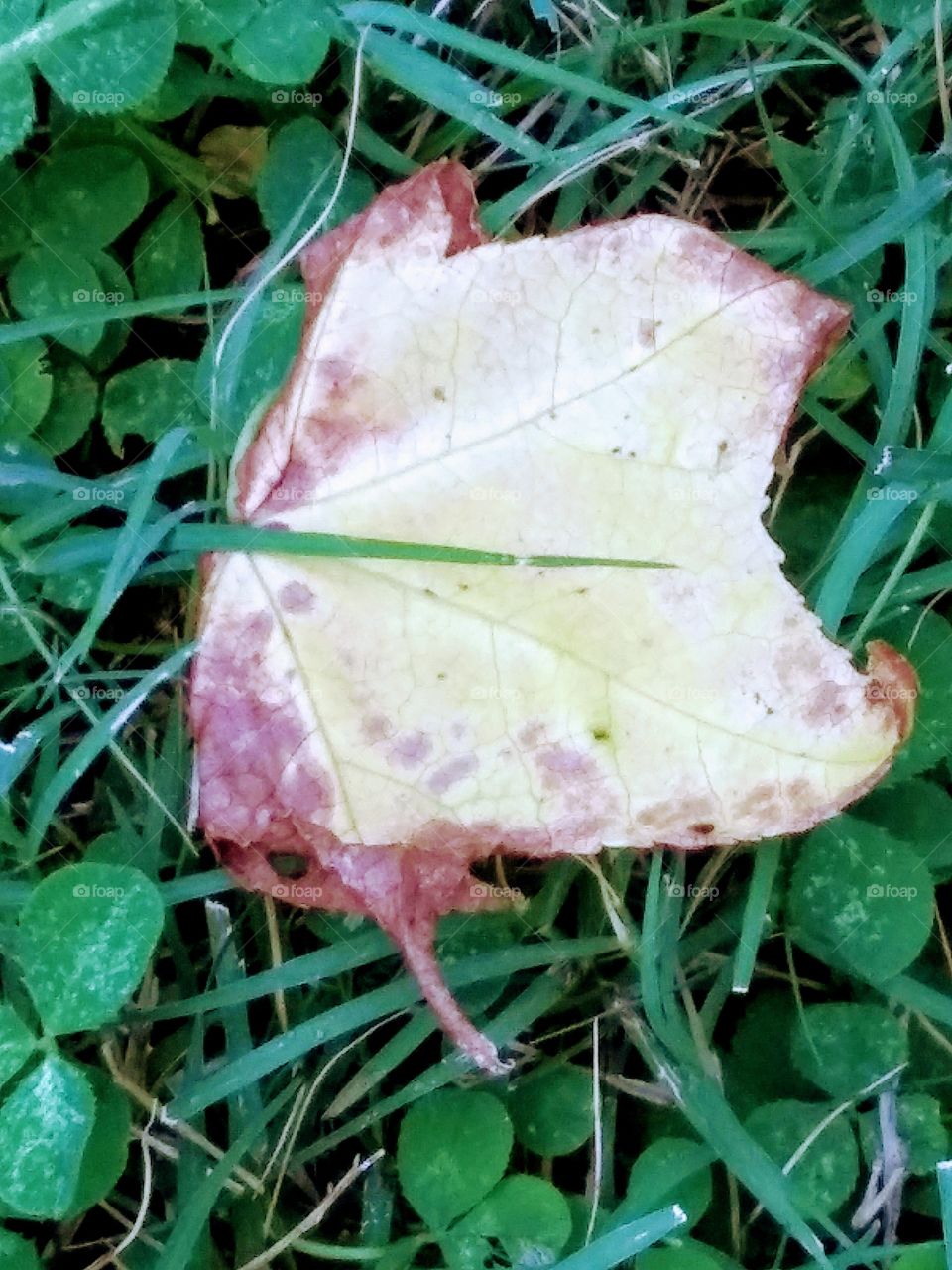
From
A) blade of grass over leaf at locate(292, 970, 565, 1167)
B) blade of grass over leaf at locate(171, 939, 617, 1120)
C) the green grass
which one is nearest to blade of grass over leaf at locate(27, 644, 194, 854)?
the green grass

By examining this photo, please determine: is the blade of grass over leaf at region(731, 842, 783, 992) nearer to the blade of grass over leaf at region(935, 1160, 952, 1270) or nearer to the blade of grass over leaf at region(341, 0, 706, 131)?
the blade of grass over leaf at region(935, 1160, 952, 1270)

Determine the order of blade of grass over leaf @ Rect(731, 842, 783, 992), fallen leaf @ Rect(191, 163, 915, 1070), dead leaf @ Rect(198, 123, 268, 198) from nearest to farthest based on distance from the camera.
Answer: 1. fallen leaf @ Rect(191, 163, 915, 1070)
2. blade of grass over leaf @ Rect(731, 842, 783, 992)
3. dead leaf @ Rect(198, 123, 268, 198)

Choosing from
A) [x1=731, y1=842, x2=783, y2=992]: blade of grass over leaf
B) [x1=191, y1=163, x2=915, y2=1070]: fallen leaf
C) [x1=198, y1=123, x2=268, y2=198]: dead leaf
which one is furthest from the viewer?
[x1=198, y1=123, x2=268, y2=198]: dead leaf

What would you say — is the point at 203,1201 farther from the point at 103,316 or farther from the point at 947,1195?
the point at 103,316

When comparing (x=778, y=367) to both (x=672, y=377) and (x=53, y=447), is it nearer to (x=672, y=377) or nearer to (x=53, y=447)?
(x=672, y=377)

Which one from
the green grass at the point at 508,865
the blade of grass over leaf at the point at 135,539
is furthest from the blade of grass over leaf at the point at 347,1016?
the blade of grass over leaf at the point at 135,539
